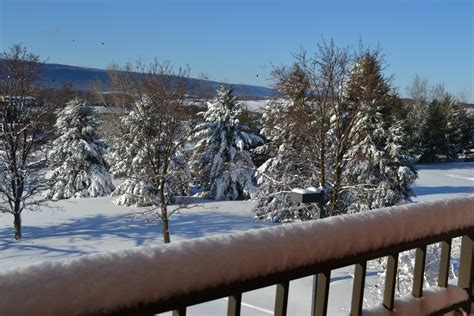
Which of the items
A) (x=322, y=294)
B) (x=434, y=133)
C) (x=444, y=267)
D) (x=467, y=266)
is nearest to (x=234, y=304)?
(x=322, y=294)

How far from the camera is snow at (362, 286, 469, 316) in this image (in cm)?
161

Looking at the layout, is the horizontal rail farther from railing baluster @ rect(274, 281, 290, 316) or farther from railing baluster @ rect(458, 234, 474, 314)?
railing baluster @ rect(458, 234, 474, 314)

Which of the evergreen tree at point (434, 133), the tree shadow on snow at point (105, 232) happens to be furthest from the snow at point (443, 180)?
the tree shadow on snow at point (105, 232)

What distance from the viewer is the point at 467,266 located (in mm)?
1934

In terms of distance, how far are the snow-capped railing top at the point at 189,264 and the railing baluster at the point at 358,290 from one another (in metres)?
0.10

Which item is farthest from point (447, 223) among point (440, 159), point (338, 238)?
point (440, 159)

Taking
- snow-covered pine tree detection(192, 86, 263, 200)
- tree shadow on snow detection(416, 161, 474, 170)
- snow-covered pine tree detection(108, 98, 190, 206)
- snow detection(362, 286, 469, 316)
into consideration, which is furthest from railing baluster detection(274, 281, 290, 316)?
tree shadow on snow detection(416, 161, 474, 170)

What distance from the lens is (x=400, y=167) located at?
2181cm

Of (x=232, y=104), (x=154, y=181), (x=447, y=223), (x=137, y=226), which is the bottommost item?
(x=137, y=226)

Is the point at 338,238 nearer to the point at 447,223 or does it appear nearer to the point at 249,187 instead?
the point at 447,223

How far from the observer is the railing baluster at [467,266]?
1923 mm

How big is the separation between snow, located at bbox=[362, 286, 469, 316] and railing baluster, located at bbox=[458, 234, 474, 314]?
4 cm

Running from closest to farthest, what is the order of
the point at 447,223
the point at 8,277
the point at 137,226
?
the point at 8,277 < the point at 447,223 < the point at 137,226

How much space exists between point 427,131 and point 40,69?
34992 millimetres
